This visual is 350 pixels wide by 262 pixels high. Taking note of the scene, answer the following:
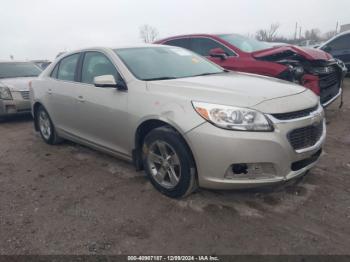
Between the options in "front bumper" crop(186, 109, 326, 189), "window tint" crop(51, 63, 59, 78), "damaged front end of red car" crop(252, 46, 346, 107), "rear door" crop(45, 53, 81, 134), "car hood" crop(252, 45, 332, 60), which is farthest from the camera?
"car hood" crop(252, 45, 332, 60)

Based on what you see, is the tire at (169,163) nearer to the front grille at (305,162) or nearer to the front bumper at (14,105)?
the front grille at (305,162)

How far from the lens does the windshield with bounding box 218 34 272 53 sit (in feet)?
21.7

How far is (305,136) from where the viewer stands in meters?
3.03

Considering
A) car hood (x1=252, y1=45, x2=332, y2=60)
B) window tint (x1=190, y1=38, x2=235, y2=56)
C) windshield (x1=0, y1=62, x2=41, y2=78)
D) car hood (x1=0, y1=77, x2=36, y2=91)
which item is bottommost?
car hood (x1=0, y1=77, x2=36, y2=91)

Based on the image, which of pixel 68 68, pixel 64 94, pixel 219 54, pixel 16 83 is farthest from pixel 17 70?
pixel 219 54

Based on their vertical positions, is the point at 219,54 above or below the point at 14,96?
above

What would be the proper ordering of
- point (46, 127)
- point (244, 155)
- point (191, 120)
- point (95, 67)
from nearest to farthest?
point (244, 155)
point (191, 120)
point (95, 67)
point (46, 127)

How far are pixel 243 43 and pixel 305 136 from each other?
421cm

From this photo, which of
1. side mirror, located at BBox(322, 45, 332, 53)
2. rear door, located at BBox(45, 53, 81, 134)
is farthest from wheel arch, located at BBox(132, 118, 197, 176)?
side mirror, located at BBox(322, 45, 332, 53)

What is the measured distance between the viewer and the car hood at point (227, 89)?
2942 mm

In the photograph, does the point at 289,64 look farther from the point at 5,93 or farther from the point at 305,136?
the point at 5,93

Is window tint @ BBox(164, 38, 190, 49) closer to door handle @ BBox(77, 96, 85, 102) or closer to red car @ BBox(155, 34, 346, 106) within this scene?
red car @ BBox(155, 34, 346, 106)

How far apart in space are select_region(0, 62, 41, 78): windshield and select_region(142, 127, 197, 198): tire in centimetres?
637

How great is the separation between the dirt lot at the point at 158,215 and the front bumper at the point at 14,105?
11.3ft
